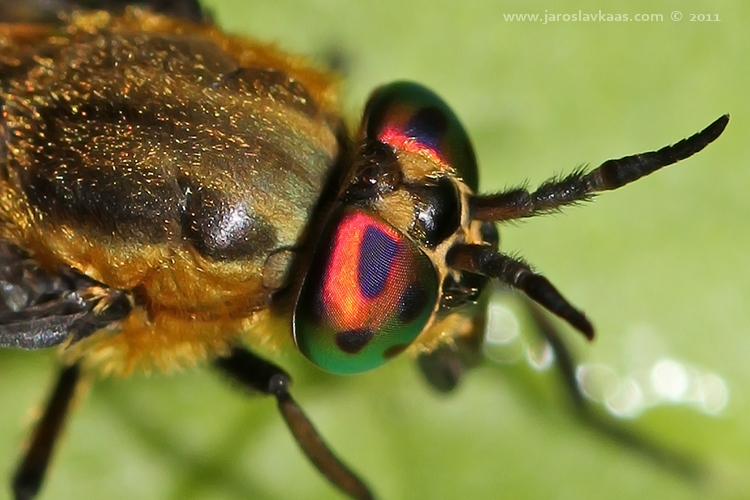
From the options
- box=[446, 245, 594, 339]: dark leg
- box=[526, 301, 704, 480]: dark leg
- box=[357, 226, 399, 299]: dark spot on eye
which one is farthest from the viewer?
box=[526, 301, 704, 480]: dark leg

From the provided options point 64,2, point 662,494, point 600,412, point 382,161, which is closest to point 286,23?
point 64,2

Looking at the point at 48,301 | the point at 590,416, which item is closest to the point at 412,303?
the point at 48,301

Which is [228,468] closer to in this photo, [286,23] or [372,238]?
[372,238]

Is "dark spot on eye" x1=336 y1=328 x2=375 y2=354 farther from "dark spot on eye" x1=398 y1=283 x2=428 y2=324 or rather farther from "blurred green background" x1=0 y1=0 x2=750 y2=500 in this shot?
"blurred green background" x1=0 y1=0 x2=750 y2=500

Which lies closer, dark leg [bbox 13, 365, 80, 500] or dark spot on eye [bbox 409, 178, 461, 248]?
dark spot on eye [bbox 409, 178, 461, 248]

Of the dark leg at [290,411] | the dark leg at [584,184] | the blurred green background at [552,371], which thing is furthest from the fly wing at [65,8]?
the dark leg at [584,184]

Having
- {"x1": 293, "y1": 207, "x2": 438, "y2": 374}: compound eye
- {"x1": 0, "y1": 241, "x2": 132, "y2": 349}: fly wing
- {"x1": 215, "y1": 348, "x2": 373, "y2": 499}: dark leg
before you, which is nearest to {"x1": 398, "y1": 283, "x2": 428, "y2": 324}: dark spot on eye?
{"x1": 293, "y1": 207, "x2": 438, "y2": 374}: compound eye

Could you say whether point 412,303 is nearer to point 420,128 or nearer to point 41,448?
point 420,128
